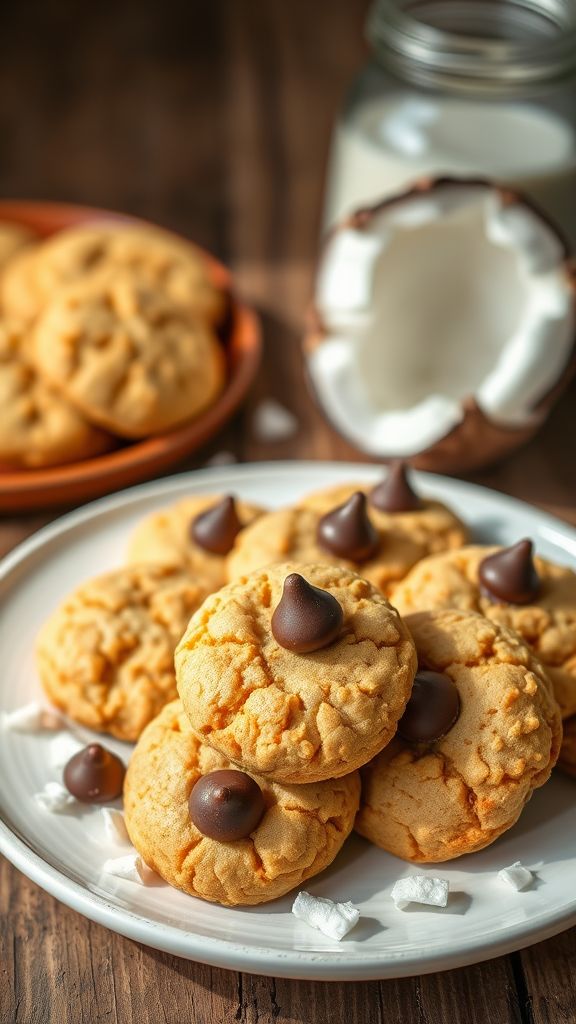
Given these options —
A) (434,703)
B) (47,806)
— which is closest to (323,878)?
(434,703)

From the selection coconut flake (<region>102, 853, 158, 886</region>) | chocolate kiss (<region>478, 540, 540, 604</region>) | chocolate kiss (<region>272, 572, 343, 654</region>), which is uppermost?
chocolate kiss (<region>272, 572, 343, 654</region>)

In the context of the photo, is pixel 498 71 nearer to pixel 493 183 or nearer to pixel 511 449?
pixel 493 183

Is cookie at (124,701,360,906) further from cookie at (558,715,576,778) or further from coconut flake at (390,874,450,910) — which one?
cookie at (558,715,576,778)

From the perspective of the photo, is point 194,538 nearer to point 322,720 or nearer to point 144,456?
point 144,456

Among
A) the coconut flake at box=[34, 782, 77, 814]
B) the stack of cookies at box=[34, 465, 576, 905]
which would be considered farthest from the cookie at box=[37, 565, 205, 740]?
the coconut flake at box=[34, 782, 77, 814]

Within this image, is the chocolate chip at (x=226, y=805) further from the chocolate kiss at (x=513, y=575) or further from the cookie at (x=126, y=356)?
the cookie at (x=126, y=356)

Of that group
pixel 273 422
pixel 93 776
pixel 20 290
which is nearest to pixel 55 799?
pixel 93 776
